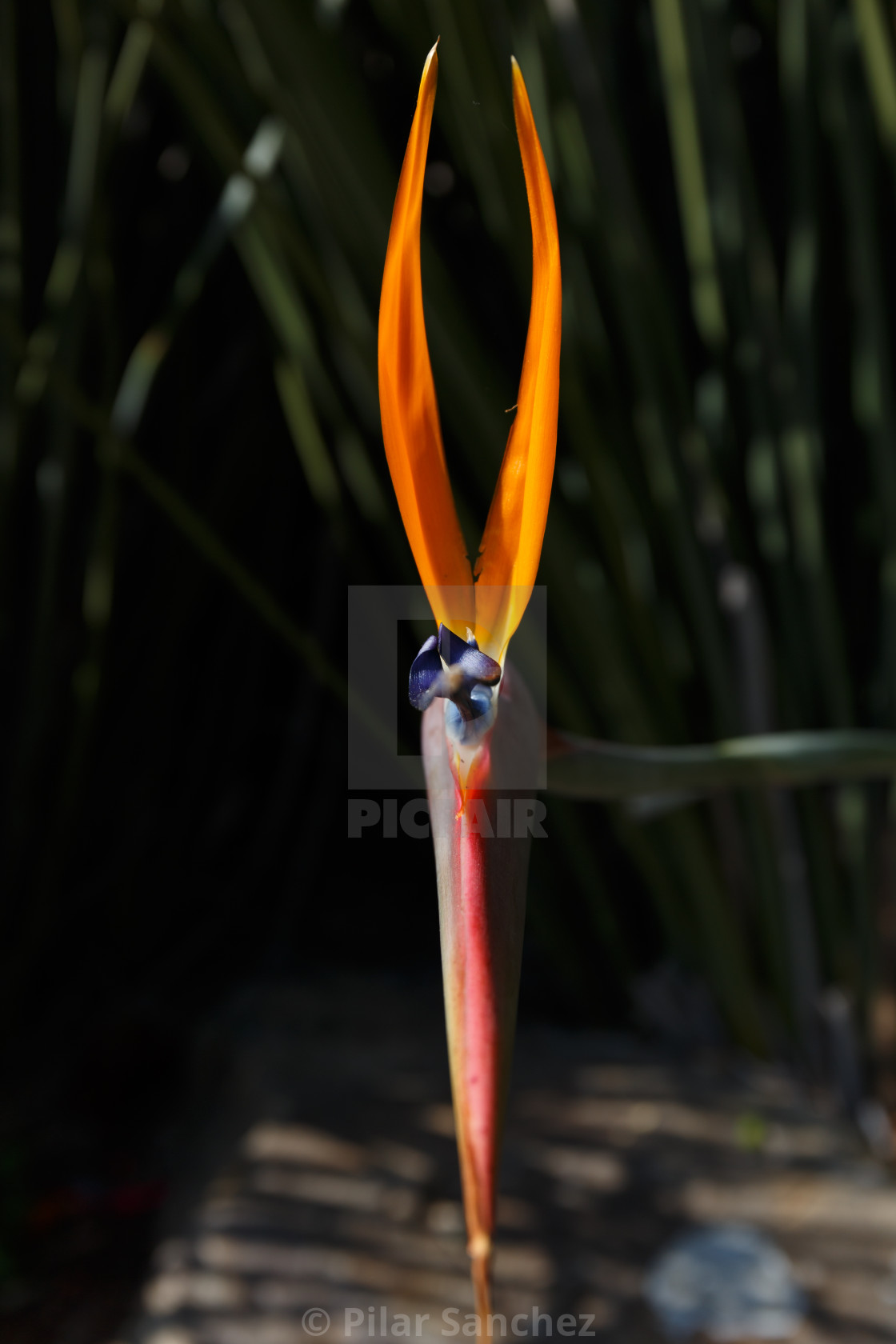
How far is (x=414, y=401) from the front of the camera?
26 cm

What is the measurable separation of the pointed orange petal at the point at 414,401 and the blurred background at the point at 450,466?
26 cm

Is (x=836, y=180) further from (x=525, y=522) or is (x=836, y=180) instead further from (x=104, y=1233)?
(x=104, y=1233)

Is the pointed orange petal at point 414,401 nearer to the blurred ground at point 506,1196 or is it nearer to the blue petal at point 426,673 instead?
the blue petal at point 426,673

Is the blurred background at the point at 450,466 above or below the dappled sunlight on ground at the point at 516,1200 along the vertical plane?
above

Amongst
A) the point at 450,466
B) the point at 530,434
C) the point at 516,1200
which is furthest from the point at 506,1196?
the point at 530,434

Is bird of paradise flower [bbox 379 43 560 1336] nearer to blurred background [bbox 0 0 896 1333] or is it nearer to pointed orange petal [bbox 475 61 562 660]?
pointed orange petal [bbox 475 61 562 660]

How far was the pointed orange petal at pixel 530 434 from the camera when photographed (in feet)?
0.76

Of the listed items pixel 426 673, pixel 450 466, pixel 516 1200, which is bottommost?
pixel 516 1200

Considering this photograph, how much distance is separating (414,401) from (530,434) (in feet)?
0.10

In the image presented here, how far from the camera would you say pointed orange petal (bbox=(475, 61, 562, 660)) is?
0.76ft

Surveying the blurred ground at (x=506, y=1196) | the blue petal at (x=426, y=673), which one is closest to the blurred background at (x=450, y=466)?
the blurred ground at (x=506, y=1196)

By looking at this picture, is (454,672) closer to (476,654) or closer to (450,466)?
(476,654)

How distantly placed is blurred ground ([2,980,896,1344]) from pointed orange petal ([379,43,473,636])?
613 millimetres

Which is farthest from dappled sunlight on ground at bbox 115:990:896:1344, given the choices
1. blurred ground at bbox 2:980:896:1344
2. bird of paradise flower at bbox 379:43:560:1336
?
bird of paradise flower at bbox 379:43:560:1336
